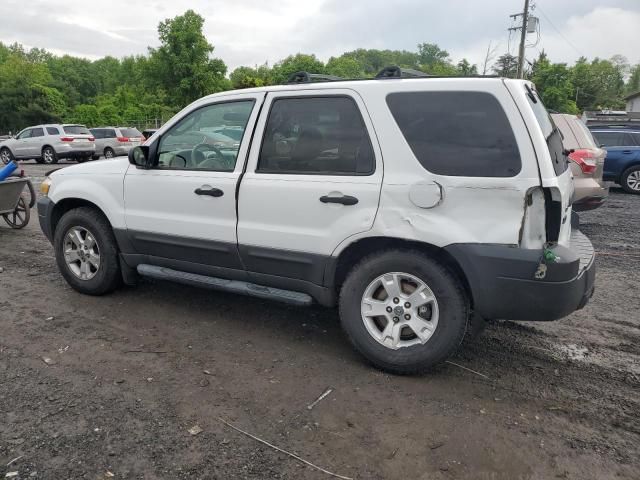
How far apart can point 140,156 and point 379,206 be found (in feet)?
7.17

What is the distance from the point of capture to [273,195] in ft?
12.4

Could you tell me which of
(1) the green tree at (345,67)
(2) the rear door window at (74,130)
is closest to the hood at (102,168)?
(2) the rear door window at (74,130)

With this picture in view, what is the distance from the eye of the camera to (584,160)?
7895 mm

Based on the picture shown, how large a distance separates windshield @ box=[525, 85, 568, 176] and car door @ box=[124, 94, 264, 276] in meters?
1.92

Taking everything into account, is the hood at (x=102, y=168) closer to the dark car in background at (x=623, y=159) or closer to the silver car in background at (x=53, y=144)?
the dark car in background at (x=623, y=159)

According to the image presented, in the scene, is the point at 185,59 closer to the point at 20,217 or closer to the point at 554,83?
the point at 20,217

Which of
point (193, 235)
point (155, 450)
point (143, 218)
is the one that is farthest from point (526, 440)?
point (143, 218)

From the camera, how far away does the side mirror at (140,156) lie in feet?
14.4

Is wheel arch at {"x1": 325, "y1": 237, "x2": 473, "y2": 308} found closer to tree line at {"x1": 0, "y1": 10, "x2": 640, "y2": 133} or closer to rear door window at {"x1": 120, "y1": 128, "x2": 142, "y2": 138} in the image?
tree line at {"x1": 0, "y1": 10, "x2": 640, "y2": 133}

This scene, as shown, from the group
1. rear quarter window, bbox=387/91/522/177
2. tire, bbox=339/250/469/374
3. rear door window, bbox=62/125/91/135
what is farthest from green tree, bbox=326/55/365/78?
tire, bbox=339/250/469/374

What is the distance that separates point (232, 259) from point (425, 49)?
13429 centimetres

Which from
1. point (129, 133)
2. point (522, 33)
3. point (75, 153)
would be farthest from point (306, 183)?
point (522, 33)

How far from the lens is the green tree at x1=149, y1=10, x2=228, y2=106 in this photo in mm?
36625

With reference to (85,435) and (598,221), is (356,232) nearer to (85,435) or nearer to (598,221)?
(85,435)
